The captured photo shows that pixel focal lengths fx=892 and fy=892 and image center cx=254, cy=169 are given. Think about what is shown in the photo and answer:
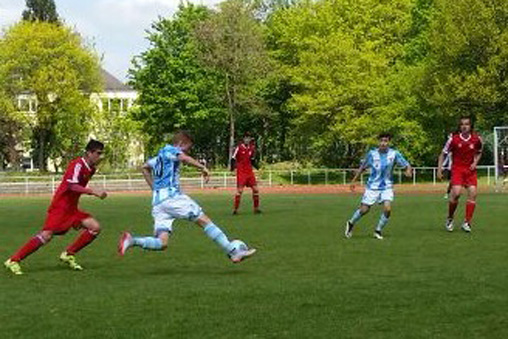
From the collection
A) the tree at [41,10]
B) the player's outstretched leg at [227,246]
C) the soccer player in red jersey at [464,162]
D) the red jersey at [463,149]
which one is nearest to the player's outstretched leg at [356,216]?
the soccer player in red jersey at [464,162]

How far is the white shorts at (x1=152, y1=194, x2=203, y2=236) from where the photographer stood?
36.4 ft

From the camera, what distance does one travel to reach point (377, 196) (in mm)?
15719

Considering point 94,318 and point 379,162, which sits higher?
point 379,162

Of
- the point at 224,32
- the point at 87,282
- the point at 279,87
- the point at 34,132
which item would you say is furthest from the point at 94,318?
the point at 34,132

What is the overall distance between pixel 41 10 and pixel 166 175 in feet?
263

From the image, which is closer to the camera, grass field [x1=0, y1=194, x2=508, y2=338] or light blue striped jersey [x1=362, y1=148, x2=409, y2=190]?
grass field [x1=0, y1=194, x2=508, y2=338]

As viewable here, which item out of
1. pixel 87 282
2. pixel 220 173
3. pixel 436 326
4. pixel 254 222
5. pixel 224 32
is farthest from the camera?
pixel 224 32

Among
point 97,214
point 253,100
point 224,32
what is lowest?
point 97,214

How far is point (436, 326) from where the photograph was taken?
23.6ft

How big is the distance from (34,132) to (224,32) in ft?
70.6

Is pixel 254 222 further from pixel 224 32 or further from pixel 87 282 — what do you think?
pixel 224 32

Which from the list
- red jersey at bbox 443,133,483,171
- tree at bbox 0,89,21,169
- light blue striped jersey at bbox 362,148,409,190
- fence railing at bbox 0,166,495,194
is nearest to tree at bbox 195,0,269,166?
fence railing at bbox 0,166,495,194

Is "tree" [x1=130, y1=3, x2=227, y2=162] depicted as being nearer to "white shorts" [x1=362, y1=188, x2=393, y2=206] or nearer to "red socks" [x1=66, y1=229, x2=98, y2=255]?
"white shorts" [x1=362, y1=188, x2=393, y2=206]

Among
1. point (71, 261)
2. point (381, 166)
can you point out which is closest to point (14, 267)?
point (71, 261)
